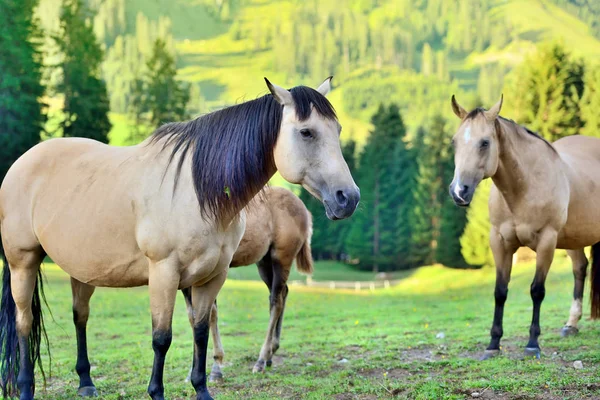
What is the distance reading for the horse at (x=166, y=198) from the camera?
445cm

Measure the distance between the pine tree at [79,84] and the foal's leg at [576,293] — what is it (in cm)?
2840

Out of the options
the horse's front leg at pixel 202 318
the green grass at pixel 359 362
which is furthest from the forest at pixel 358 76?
the green grass at pixel 359 362

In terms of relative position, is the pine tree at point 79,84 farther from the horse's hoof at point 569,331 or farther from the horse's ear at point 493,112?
the horse's ear at point 493,112

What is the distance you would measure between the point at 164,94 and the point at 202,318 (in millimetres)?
35728

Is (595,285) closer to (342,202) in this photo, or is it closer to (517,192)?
(517,192)

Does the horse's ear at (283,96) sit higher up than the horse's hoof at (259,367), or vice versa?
the horse's ear at (283,96)

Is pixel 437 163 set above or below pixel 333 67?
below

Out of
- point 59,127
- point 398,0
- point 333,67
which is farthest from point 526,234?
point 398,0

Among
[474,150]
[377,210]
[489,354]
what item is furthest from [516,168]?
[377,210]

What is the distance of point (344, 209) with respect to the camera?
4.20 m

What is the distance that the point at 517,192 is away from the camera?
7.24 meters

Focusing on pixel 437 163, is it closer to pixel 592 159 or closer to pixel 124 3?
pixel 592 159

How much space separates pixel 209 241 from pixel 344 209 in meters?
1.06

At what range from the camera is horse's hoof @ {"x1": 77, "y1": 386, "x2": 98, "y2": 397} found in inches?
236
